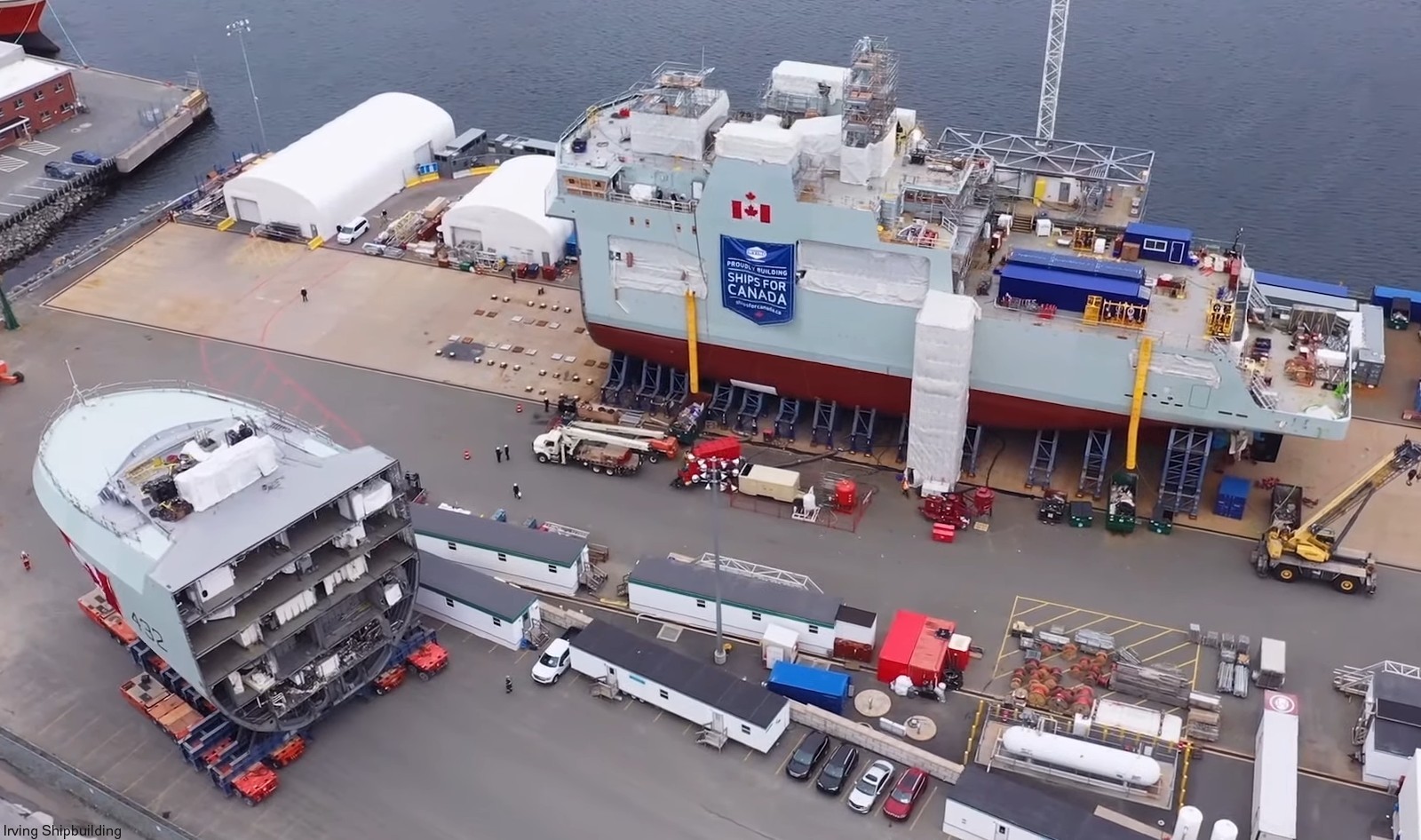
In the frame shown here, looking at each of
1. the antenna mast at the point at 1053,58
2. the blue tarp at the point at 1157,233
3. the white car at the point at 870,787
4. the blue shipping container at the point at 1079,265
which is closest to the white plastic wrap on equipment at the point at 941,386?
the blue shipping container at the point at 1079,265

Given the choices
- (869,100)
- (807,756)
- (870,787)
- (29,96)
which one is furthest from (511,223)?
(29,96)

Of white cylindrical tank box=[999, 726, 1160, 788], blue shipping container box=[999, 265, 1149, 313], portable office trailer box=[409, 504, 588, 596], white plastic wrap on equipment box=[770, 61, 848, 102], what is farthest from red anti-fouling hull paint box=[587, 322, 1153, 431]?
white cylindrical tank box=[999, 726, 1160, 788]

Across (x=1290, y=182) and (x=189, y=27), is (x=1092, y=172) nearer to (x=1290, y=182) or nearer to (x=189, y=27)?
(x=1290, y=182)

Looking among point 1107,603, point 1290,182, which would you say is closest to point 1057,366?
point 1107,603

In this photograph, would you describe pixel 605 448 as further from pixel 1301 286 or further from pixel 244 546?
pixel 1301 286

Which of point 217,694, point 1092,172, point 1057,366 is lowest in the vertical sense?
point 217,694

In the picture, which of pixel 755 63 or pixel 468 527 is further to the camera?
pixel 755 63
